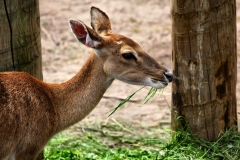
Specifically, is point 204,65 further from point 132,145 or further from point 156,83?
point 132,145

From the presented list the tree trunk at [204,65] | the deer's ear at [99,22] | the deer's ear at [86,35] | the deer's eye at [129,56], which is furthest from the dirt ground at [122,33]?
the deer's ear at [86,35]

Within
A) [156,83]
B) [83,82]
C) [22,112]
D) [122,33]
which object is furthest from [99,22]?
[122,33]

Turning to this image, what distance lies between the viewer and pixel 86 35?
6.70 m

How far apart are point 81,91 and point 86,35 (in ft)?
2.16

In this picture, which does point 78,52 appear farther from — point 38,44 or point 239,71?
point 38,44

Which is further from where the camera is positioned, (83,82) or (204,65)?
(204,65)

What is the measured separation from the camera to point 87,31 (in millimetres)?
6613

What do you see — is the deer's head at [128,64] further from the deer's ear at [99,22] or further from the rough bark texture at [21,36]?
the rough bark texture at [21,36]

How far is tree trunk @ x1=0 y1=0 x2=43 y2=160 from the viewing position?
683cm

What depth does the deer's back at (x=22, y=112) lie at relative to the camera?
20.9ft

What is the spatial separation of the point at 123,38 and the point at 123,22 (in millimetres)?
6014

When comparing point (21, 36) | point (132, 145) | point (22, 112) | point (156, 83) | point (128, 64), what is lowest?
point (132, 145)

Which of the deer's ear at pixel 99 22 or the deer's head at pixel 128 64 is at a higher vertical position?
the deer's ear at pixel 99 22

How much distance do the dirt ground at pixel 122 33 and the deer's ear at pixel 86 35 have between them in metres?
2.92
